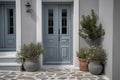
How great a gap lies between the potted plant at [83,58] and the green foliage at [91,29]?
0.57 m

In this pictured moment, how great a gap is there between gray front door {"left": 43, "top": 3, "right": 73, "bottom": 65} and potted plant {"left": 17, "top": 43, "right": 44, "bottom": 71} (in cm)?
101

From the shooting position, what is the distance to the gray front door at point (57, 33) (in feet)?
34.3

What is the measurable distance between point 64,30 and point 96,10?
165 cm

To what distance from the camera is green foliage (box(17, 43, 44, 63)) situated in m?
9.28

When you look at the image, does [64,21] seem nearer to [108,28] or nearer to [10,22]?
[10,22]

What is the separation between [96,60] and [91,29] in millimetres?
1305

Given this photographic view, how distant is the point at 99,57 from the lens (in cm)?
877

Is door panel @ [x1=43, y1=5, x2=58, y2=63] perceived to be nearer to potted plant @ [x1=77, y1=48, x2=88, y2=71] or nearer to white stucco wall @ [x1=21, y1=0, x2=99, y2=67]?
white stucco wall @ [x1=21, y1=0, x2=99, y2=67]

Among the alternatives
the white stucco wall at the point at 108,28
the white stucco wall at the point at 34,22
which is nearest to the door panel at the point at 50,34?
the white stucco wall at the point at 34,22

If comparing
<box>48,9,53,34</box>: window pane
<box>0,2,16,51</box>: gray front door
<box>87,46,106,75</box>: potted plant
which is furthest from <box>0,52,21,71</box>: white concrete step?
<box>87,46,106,75</box>: potted plant

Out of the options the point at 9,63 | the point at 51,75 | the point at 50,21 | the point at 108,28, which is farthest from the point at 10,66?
the point at 108,28

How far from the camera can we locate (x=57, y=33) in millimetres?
10523

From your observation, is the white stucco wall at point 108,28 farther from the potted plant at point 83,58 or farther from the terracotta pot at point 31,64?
the terracotta pot at point 31,64

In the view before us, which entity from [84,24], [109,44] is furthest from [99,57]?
[84,24]
